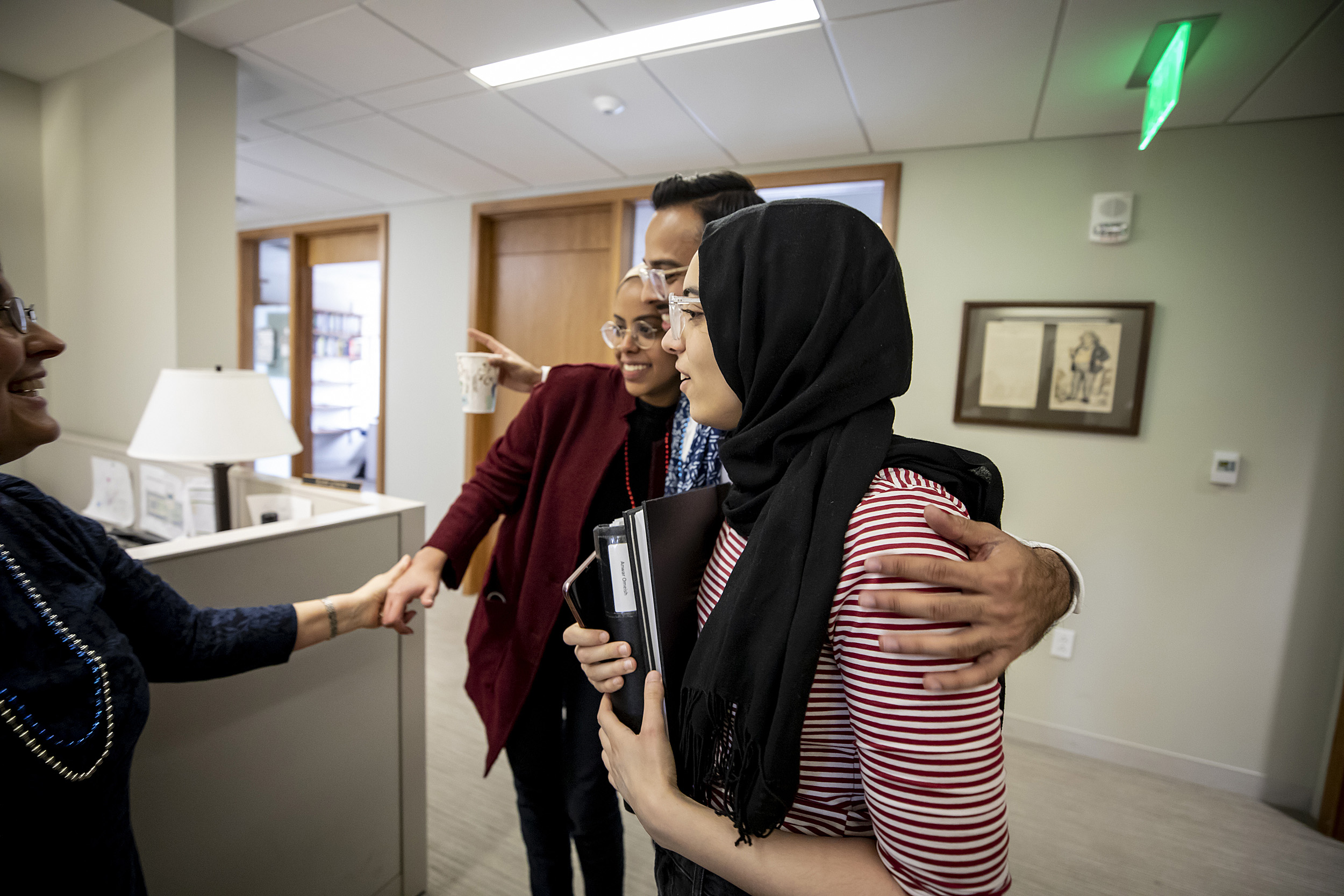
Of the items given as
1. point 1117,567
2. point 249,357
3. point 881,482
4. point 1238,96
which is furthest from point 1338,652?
point 249,357

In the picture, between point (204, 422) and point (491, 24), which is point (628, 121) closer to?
point (491, 24)

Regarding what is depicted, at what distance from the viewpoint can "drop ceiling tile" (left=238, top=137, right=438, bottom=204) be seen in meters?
3.01

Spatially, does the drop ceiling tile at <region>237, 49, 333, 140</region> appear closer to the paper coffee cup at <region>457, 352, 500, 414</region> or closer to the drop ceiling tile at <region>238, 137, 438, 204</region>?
the drop ceiling tile at <region>238, 137, 438, 204</region>

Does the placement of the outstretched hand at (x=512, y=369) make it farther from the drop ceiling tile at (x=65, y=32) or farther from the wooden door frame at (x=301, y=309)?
the wooden door frame at (x=301, y=309)

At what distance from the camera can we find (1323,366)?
2.11 m

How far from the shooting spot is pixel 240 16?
193 cm

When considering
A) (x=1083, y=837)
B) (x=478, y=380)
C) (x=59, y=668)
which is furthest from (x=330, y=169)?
(x=1083, y=837)

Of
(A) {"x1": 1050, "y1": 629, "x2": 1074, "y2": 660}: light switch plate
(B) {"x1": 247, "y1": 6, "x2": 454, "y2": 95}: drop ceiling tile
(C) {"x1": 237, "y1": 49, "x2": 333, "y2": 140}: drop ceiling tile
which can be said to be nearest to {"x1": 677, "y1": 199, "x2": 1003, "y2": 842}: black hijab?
(B) {"x1": 247, "y1": 6, "x2": 454, "y2": 95}: drop ceiling tile

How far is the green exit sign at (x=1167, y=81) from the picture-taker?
5.09 ft

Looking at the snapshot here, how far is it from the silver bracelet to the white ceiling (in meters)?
1.69

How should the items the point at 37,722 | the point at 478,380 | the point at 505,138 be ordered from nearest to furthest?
the point at 37,722 < the point at 478,380 < the point at 505,138

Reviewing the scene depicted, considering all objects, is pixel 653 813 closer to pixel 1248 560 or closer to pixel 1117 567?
pixel 1117 567

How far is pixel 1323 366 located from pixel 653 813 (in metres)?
2.80

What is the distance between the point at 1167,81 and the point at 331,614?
2.43m
